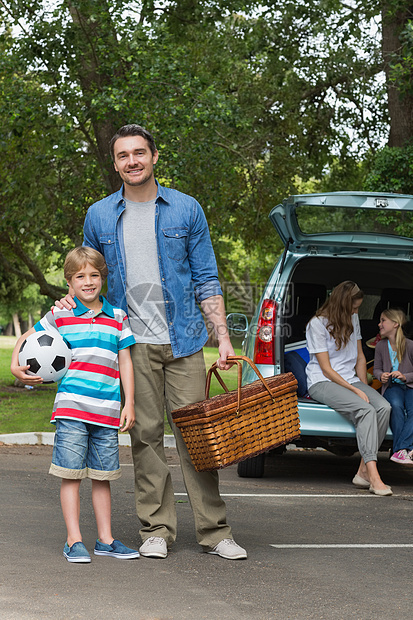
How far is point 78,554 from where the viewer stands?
424cm

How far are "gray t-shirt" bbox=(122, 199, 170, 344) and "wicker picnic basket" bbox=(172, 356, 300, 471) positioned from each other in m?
0.39

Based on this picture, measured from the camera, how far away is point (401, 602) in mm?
3811

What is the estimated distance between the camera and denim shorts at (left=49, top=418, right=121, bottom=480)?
4.28m

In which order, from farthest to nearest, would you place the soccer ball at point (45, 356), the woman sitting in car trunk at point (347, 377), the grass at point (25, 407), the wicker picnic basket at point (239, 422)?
the grass at point (25, 407) → the woman sitting in car trunk at point (347, 377) → the wicker picnic basket at point (239, 422) → the soccer ball at point (45, 356)

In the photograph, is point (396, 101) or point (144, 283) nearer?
point (144, 283)

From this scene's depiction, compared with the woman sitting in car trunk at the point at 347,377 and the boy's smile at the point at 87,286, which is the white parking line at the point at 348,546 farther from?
the woman sitting in car trunk at the point at 347,377

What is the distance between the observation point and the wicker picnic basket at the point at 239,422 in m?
4.26

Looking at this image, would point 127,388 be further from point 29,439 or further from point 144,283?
point 29,439

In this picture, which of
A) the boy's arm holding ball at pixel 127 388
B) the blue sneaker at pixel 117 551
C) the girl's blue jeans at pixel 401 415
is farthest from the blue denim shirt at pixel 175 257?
the girl's blue jeans at pixel 401 415

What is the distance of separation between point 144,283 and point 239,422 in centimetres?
88

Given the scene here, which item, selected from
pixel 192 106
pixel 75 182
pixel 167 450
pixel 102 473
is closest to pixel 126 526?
pixel 102 473

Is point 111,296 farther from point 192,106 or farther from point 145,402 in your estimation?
point 192,106

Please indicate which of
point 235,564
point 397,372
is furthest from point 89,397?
point 397,372

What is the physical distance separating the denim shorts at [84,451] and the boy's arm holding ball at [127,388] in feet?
0.31
